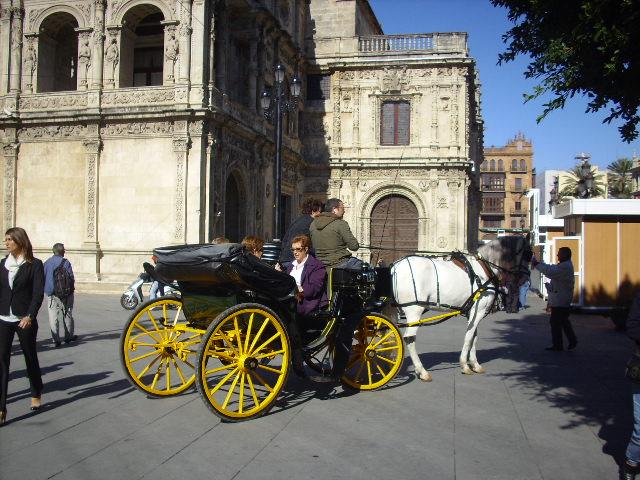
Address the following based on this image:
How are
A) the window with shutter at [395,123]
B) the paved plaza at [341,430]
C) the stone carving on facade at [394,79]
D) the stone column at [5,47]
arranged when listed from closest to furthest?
the paved plaza at [341,430]
the stone column at [5,47]
the stone carving on facade at [394,79]
the window with shutter at [395,123]

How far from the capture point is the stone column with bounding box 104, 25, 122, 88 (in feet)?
63.8

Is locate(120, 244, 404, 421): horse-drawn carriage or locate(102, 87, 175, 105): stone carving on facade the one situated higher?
locate(102, 87, 175, 105): stone carving on facade

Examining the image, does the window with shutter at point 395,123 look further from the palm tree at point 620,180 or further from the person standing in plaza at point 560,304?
the palm tree at point 620,180

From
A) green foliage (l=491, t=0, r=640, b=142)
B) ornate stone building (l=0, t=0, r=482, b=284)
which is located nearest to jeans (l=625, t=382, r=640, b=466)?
green foliage (l=491, t=0, r=640, b=142)

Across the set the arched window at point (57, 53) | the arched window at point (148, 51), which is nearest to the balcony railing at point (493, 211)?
the arched window at point (148, 51)

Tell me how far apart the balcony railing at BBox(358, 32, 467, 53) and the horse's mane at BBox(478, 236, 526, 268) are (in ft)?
78.1

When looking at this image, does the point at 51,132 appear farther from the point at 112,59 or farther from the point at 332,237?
the point at 332,237

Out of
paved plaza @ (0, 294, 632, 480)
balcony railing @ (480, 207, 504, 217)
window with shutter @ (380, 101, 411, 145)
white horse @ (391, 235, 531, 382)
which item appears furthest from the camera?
balcony railing @ (480, 207, 504, 217)

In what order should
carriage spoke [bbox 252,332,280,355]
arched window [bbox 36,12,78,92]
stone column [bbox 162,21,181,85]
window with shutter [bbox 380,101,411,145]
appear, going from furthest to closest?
window with shutter [bbox 380,101,411,145]
arched window [bbox 36,12,78,92]
stone column [bbox 162,21,181,85]
carriage spoke [bbox 252,332,280,355]

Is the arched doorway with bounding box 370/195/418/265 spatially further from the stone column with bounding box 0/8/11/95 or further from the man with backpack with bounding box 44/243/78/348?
the man with backpack with bounding box 44/243/78/348

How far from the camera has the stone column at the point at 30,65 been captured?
20156mm

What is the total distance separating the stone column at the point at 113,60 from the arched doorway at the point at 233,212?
16.8 ft

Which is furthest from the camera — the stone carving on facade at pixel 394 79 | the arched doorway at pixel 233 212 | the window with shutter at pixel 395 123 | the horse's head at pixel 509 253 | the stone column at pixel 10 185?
the window with shutter at pixel 395 123

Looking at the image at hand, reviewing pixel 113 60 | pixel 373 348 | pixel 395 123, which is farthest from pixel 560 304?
pixel 395 123
